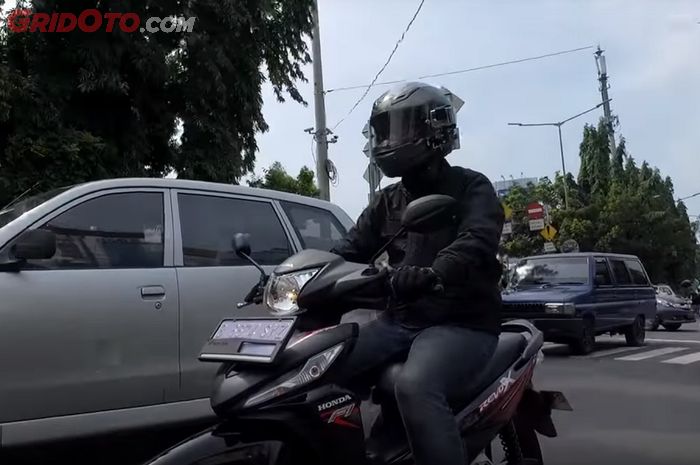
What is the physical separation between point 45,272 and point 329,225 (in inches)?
87.4

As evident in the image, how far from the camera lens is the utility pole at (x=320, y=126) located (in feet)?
51.0

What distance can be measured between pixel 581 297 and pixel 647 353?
1.62 meters

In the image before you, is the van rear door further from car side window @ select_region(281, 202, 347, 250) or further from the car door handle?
the car door handle

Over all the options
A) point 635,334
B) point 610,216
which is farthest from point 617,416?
point 610,216

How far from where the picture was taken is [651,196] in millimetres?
43406

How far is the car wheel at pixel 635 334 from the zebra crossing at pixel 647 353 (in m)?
0.18

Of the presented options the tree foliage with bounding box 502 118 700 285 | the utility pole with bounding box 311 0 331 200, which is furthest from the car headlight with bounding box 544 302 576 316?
the tree foliage with bounding box 502 118 700 285

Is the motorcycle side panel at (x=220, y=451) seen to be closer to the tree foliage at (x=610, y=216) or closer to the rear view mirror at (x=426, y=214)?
the rear view mirror at (x=426, y=214)

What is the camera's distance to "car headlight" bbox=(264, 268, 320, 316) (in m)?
2.45

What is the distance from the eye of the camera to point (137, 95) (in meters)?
9.90

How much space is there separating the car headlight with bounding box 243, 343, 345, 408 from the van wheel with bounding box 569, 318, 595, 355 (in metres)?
9.87

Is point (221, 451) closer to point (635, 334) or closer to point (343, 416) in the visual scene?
point (343, 416)

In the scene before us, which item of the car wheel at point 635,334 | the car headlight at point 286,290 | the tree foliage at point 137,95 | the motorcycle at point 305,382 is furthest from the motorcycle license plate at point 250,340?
the car wheel at point 635,334

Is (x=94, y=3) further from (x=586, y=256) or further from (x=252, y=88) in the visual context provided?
(x=586, y=256)
